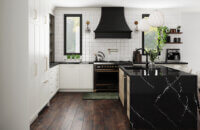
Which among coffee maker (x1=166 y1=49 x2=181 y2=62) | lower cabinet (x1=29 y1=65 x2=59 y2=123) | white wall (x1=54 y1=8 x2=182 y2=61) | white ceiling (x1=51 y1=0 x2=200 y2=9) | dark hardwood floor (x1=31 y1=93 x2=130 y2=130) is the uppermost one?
white ceiling (x1=51 y1=0 x2=200 y2=9)

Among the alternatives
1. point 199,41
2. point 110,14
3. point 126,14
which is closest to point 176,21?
point 199,41

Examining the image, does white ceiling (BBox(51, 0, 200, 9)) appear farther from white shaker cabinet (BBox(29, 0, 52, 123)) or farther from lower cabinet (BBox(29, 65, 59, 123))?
lower cabinet (BBox(29, 65, 59, 123))

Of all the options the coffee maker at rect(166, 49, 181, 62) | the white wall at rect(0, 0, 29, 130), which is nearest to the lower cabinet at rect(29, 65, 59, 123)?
the white wall at rect(0, 0, 29, 130)

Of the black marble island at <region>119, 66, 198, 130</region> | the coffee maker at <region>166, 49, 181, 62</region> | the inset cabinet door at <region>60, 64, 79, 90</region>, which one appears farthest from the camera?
the coffee maker at <region>166, 49, 181, 62</region>

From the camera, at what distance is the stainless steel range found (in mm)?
5957

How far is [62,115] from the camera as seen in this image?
398 cm

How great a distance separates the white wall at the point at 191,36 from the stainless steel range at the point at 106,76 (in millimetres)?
2441

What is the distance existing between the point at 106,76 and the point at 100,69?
0.88 feet

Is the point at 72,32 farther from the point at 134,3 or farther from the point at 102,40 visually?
the point at 134,3

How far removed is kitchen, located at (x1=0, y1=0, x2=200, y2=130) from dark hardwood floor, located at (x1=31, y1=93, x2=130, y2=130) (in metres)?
0.02

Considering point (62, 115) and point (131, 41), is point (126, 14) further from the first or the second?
point (62, 115)

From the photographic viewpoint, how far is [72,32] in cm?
654

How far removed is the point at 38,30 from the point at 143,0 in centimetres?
306

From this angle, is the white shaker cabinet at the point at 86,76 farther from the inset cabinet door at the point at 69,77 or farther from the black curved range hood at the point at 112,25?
the black curved range hood at the point at 112,25
